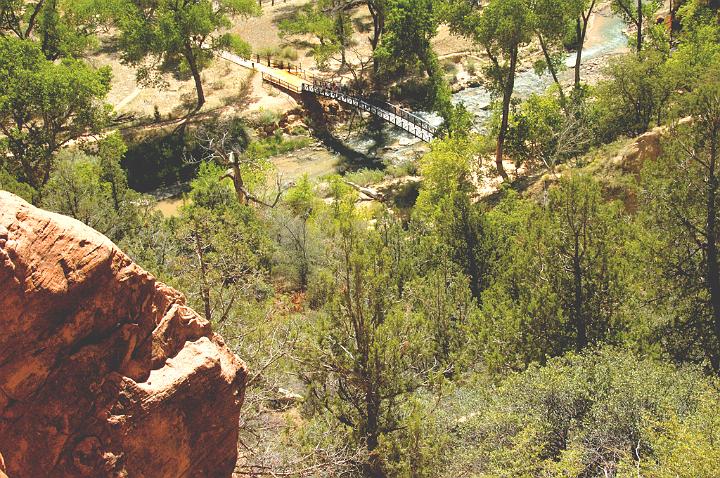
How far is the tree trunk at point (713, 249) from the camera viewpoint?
17.5 m

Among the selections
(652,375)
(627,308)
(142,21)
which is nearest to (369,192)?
(142,21)

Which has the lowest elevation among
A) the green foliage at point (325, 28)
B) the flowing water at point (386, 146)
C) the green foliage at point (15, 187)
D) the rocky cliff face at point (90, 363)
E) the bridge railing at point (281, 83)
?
the flowing water at point (386, 146)

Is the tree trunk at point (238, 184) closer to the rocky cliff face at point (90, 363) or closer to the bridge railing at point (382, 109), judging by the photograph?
the bridge railing at point (382, 109)

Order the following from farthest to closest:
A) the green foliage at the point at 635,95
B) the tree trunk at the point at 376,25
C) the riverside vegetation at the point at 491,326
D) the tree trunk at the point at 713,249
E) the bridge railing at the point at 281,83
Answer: the tree trunk at the point at 376,25 < the bridge railing at the point at 281,83 < the green foliage at the point at 635,95 < the tree trunk at the point at 713,249 < the riverside vegetation at the point at 491,326

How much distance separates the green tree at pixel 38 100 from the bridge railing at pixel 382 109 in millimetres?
19041

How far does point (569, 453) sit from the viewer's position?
1280 cm

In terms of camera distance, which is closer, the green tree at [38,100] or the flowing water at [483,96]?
the green tree at [38,100]

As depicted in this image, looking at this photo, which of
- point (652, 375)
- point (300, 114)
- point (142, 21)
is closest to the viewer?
point (652, 375)

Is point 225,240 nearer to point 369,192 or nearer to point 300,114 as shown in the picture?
point 369,192

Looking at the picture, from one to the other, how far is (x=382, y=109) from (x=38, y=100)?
24.9m

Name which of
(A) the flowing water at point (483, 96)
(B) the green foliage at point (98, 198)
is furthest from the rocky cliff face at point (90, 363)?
(A) the flowing water at point (483, 96)

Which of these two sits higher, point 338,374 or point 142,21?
point 142,21

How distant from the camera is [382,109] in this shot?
5231cm

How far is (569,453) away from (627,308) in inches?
264
